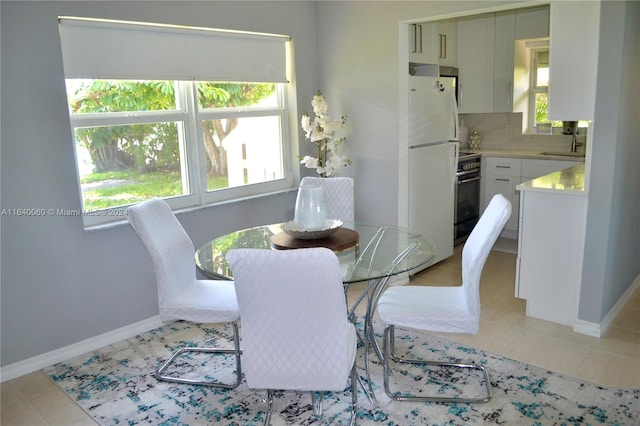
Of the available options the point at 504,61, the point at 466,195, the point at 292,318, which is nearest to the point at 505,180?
the point at 466,195

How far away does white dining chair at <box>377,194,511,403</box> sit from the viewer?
2.45 meters

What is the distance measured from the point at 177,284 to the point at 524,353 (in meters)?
2.08

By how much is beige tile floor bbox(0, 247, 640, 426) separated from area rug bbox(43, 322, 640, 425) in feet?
0.29

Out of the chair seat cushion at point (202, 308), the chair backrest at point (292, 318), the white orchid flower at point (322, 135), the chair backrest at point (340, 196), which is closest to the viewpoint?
the chair backrest at point (292, 318)

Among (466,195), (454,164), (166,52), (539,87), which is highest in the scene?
(166,52)

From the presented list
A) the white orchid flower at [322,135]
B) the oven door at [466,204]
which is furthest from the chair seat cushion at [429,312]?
the oven door at [466,204]

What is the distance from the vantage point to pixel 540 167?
5031 mm

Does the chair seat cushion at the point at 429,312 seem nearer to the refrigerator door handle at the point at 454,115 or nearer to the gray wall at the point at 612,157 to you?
the gray wall at the point at 612,157

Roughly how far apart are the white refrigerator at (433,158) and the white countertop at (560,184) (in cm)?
93

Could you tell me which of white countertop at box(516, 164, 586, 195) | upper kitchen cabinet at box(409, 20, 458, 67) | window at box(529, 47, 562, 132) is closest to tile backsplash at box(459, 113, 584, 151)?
window at box(529, 47, 562, 132)

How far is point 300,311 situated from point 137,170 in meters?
2.09

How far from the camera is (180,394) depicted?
280cm

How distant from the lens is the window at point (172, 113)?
3232mm

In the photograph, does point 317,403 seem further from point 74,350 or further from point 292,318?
point 74,350
